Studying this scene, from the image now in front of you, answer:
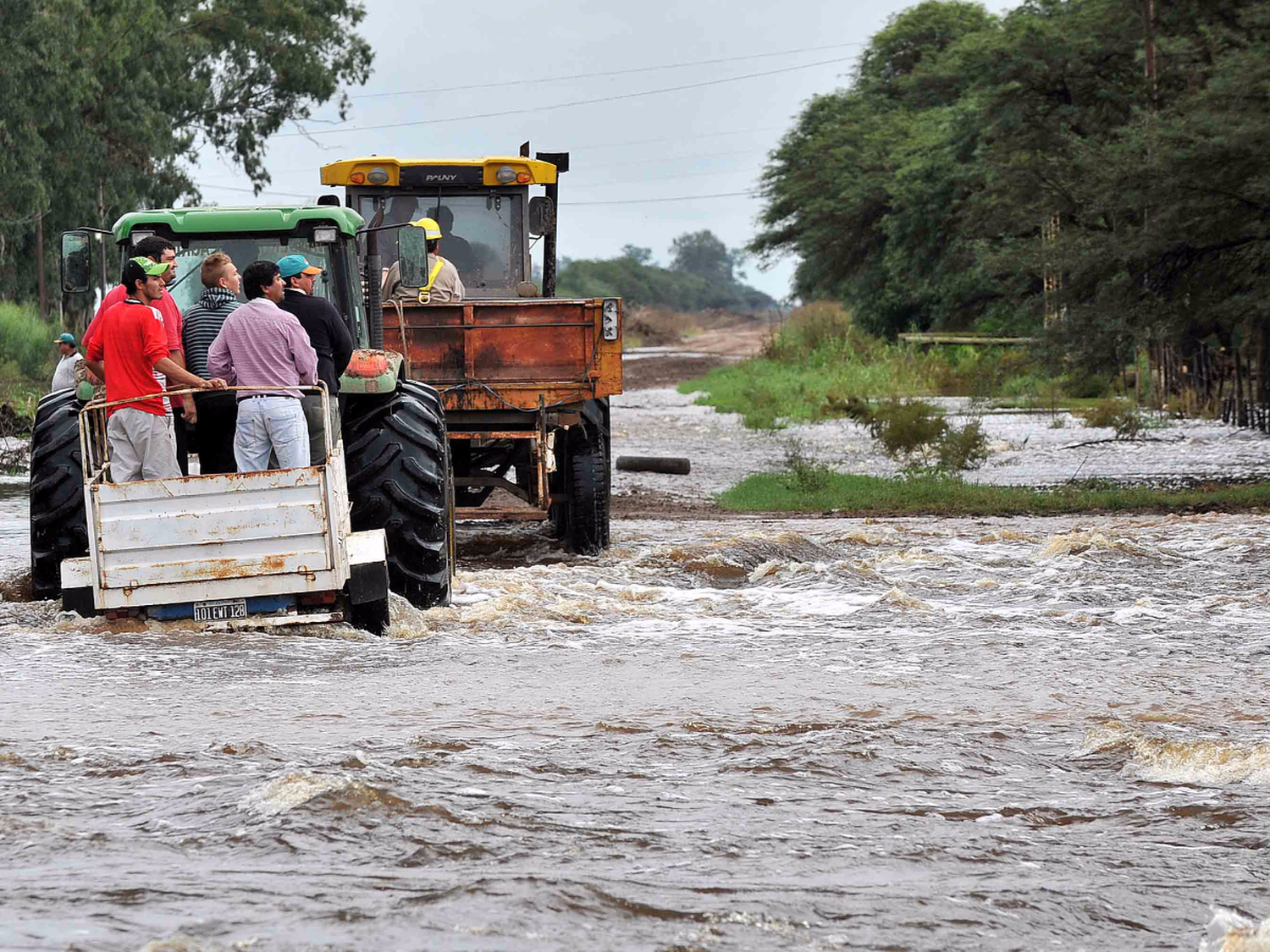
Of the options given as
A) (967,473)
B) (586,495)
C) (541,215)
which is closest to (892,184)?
(967,473)

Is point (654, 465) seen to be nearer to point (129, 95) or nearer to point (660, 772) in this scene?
point (660, 772)

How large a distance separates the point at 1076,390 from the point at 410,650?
98.4 ft

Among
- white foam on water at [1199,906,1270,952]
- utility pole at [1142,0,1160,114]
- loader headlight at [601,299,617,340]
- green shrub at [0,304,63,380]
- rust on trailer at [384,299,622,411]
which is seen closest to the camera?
white foam on water at [1199,906,1270,952]

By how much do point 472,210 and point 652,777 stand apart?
883cm

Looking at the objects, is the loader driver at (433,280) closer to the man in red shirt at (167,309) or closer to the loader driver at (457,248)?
the loader driver at (457,248)

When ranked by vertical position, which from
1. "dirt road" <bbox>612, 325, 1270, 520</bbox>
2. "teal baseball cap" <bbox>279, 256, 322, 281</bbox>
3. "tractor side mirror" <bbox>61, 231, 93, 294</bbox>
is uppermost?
"tractor side mirror" <bbox>61, 231, 93, 294</bbox>

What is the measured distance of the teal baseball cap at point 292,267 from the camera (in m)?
9.01

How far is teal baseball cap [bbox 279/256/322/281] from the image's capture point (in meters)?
9.01

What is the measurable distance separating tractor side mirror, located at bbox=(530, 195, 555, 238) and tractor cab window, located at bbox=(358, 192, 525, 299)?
118 mm

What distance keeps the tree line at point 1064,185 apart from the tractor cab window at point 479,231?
329 inches

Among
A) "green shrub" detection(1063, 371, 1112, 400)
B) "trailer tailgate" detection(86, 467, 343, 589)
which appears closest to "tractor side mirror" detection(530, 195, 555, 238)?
"trailer tailgate" detection(86, 467, 343, 589)

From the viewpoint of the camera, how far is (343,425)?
9.67 m

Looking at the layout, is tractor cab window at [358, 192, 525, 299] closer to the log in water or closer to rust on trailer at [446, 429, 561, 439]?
rust on trailer at [446, 429, 561, 439]

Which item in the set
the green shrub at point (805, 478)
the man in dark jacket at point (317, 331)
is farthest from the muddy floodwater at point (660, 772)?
the green shrub at point (805, 478)
